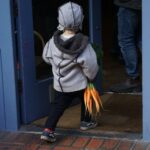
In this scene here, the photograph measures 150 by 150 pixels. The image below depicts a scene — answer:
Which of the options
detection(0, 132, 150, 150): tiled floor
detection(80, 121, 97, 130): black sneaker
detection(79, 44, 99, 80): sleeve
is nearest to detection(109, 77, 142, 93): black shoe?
detection(80, 121, 97, 130): black sneaker

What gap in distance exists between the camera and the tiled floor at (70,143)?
4.66 metres

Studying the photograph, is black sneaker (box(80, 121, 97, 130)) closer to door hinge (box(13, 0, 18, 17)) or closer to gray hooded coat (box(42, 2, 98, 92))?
gray hooded coat (box(42, 2, 98, 92))

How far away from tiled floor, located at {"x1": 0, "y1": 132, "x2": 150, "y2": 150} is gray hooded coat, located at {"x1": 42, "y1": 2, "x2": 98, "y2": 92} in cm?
48

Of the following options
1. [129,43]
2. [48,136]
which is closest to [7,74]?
[48,136]

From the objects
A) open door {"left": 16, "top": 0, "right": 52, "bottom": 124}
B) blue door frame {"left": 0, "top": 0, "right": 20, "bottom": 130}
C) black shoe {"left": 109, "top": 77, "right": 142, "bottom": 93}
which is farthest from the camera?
black shoe {"left": 109, "top": 77, "right": 142, "bottom": 93}

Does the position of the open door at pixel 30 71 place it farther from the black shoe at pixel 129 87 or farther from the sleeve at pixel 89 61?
the black shoe at pixel 129 87

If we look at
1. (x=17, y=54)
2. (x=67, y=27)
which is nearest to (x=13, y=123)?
(x=17, y=54)

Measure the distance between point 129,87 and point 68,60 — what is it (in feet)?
6.07

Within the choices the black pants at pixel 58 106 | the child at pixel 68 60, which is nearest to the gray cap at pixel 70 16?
the child at pixel 68 60

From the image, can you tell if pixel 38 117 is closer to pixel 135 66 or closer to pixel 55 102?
pixel 55 102

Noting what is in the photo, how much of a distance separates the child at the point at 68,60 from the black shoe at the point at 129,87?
1531 millimetres

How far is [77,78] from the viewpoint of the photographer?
478 cm

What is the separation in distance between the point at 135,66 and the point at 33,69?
1.61 meters

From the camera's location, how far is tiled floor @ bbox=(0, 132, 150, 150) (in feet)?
15.3
